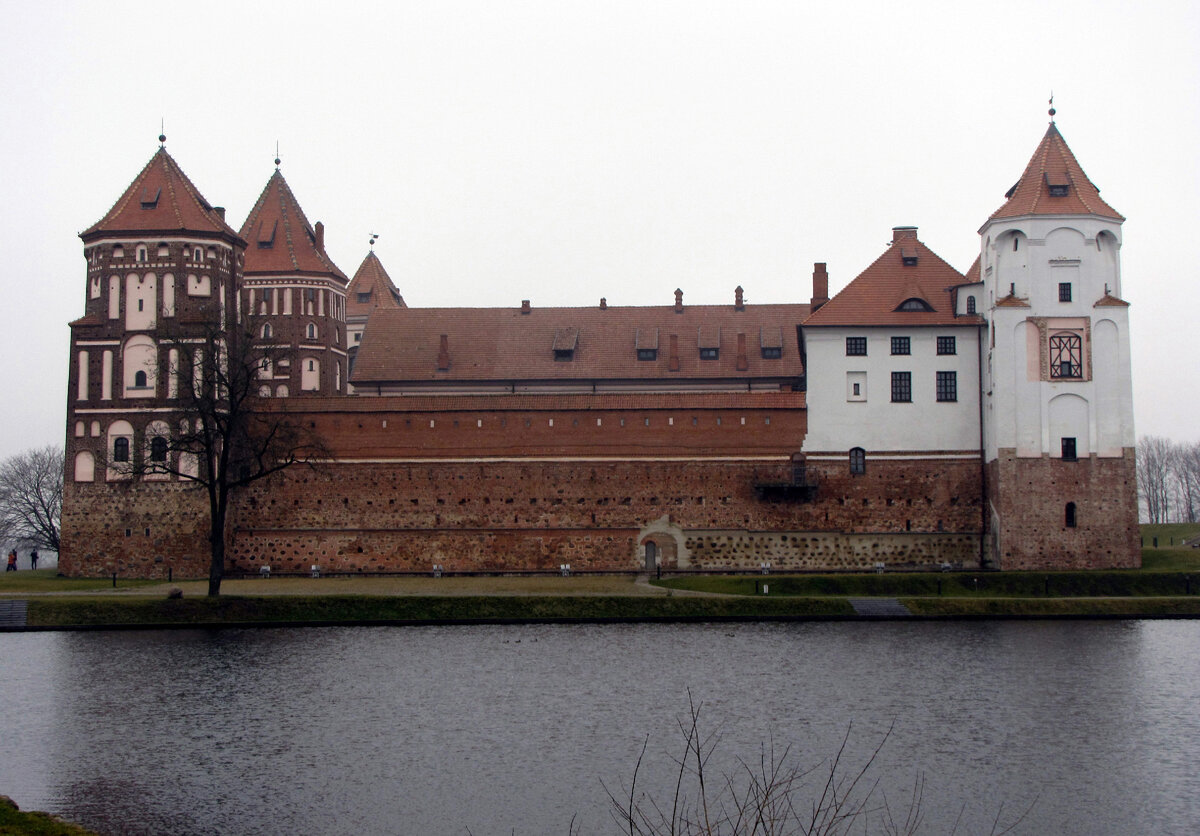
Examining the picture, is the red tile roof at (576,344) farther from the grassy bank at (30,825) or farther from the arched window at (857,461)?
the grassy bank at (30,825)

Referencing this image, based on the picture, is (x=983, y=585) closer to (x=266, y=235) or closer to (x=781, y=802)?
(x=781, y=802)

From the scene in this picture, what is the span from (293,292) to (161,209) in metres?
11.1

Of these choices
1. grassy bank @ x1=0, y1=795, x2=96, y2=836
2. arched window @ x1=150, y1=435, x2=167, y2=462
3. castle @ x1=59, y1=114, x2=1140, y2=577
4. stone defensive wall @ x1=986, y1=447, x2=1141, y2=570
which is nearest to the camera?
grassy bank @ x1=0, y1=795, x2=96, y2=836

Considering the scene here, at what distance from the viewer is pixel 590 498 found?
134 ft

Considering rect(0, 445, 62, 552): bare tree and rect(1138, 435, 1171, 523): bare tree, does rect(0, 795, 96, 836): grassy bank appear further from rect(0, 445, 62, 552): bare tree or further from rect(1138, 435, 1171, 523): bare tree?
rect(1138, 435, 1171, 523): bare tree

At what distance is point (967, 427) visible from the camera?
41.0 metres

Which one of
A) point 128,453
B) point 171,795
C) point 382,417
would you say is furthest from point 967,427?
point 171,795

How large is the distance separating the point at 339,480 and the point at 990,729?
2436 centimetres

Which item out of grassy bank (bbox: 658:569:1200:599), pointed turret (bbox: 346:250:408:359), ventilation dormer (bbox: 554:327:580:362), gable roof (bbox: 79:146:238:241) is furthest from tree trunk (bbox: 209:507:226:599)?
pointed turret (bbox: 346:250:408:359)

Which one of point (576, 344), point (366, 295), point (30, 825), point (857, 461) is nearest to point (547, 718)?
point (30, 825)

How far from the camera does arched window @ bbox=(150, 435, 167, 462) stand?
3886 cm

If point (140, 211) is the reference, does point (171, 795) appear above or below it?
below

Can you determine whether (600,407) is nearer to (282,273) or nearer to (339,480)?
(339,480)

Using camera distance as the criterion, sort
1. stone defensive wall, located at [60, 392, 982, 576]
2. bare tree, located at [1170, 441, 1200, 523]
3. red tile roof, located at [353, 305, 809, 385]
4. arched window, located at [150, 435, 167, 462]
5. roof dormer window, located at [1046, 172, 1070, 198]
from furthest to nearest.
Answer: bare tree, located at [1170, 441, 1200, 523]
red tile roof, located at [353, 305, 809, 385]
stone defensive wall, located at [60, 392, 982, 576]
roof dormer window, located at [1046, 172, 1070, 198]
arched window, located at [150, 435, 167, 462]
